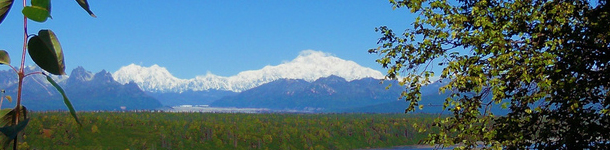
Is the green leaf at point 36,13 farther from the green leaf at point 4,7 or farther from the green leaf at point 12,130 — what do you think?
the green leaf at point 12,130

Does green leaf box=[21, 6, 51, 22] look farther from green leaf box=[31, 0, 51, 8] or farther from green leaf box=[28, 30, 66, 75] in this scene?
green leaf box=[28, 30, 66, 75]

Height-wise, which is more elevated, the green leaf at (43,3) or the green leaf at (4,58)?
the green leaf at (43,3)

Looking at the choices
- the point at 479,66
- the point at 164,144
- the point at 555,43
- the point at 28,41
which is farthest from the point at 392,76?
the point at 164,144

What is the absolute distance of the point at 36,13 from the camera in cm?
270

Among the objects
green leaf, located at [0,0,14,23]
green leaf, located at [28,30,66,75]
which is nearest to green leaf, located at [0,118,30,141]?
green leaf, located at [28,30,66,75]

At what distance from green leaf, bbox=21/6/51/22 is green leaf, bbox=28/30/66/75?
0.83ft

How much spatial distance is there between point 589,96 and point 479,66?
4.78m

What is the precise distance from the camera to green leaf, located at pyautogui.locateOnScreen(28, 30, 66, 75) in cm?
296

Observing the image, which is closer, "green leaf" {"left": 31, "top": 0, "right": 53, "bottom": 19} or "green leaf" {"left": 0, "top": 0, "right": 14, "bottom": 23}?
"green leaf" {"left": 31, "top": 0, "right": 53, "bottom": 19}

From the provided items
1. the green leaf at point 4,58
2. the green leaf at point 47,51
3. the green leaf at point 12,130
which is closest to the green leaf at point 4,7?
the green leaf at point 47,51

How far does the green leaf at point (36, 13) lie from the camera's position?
269 centimetres

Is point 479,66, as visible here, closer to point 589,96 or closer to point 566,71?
point 566,71

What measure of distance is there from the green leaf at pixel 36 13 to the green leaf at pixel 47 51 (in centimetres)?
25

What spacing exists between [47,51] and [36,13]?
0.32 m
